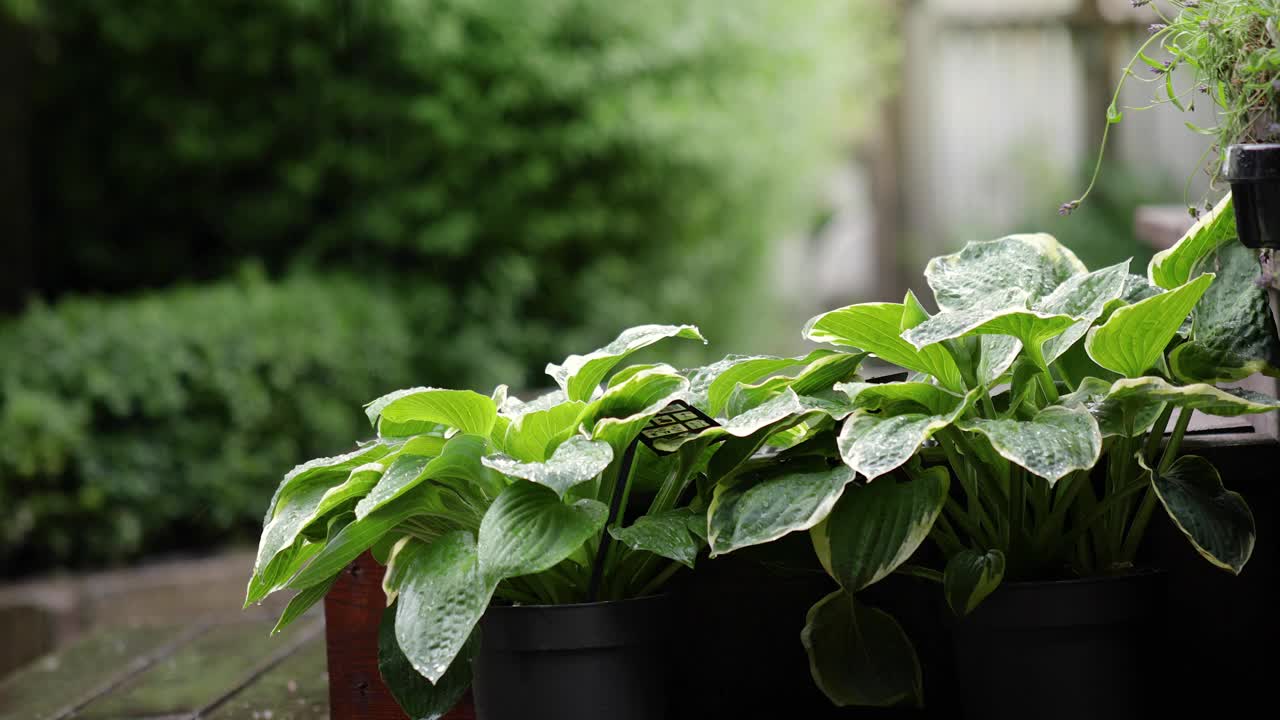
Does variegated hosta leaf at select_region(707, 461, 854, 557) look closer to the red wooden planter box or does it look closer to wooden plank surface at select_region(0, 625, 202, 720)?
the red wooden planter box

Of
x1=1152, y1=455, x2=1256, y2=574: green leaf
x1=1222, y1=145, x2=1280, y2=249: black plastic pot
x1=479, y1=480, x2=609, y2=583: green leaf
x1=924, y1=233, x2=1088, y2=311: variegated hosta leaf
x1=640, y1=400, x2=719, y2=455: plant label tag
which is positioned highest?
x1=1222, y1=145, x2=1280, y2=249: black plastic pot

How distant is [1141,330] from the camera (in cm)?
122

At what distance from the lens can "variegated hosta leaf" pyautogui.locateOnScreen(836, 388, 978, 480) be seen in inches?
45.1

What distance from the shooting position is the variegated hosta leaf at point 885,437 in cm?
114

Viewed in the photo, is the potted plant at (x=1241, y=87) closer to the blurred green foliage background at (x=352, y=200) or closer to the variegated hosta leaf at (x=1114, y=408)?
the variegated hosta leaf at (x=1114, y=408)

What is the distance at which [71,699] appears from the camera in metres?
2.13

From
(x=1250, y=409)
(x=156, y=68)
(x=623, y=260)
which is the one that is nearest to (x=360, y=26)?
(x=156, y=68)

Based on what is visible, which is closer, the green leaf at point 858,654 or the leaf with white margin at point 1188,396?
the leaf with white margin at point 1188,396

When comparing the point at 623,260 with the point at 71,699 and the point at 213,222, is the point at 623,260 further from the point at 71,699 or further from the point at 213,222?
the point at 71,699

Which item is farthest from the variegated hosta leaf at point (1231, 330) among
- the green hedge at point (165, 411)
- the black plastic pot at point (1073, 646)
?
the green hedge at point (165, 411)

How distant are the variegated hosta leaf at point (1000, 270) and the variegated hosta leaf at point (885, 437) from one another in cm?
19

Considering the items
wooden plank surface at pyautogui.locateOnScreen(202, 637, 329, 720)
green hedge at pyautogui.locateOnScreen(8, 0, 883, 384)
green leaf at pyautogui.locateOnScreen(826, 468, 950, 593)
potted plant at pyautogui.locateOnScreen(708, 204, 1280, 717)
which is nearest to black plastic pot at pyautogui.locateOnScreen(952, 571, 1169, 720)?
potted plant at pyautogui.locateOnScreen(708, 204, 1280, 717)

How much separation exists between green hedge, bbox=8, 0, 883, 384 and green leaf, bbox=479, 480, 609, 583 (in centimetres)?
349

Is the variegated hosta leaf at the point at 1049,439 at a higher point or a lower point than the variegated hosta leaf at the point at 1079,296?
lower
